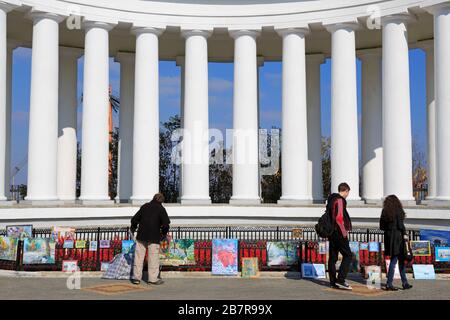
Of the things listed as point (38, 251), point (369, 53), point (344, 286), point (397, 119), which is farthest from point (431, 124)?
point (38, 251)

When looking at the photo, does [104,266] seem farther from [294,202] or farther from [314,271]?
[294,202]

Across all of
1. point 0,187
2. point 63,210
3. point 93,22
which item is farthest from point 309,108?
point 0,187

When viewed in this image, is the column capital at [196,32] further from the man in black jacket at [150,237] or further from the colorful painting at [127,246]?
the man in black jacket at [150,237]

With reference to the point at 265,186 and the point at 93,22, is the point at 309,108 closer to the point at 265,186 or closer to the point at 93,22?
the point at 93,22

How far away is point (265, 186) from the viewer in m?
146

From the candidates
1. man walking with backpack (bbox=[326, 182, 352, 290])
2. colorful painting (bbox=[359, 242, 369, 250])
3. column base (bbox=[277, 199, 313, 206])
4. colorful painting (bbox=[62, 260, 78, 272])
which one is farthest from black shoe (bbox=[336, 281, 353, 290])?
column base (bbox=[277, 199, 313, 206])

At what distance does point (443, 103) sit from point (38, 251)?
165ft

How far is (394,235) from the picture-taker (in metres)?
32.8

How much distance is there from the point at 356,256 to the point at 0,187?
47678 mm

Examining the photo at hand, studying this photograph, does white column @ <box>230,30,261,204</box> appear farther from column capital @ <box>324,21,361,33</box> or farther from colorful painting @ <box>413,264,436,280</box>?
colorful painting @ <box>413,264,436,280</box>

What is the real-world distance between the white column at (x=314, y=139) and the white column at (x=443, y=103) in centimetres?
2689

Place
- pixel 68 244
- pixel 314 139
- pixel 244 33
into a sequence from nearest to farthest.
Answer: pixel 68 244 → pixel 244 33 → pixel 314 139

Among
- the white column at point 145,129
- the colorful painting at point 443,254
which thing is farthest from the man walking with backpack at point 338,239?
the white column at point 145,129

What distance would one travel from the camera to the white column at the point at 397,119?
7062cm
